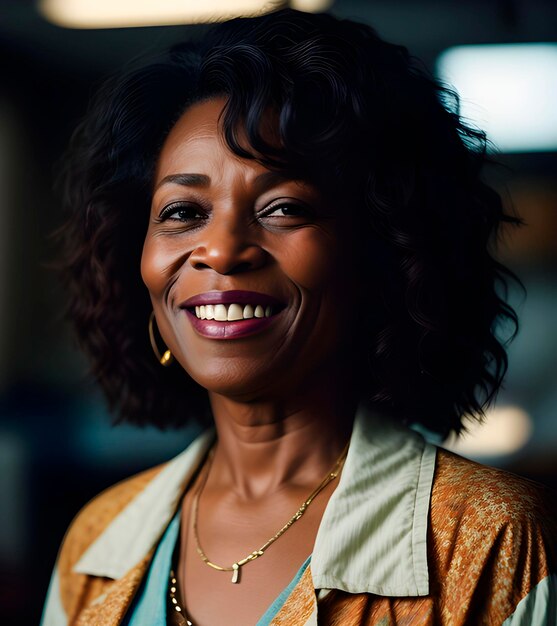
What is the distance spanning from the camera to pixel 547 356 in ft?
2.91

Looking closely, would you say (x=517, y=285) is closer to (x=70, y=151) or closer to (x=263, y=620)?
(x=263, y=620)

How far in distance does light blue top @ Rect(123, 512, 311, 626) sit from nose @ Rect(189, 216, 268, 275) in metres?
0.30

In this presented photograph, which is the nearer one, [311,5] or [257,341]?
[257,341]

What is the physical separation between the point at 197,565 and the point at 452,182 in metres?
0.49

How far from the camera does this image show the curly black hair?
0.77 m

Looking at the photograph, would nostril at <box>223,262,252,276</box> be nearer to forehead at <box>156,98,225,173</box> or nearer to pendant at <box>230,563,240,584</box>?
forehead at <box>156,98,225,173</box>

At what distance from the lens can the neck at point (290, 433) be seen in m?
0.83

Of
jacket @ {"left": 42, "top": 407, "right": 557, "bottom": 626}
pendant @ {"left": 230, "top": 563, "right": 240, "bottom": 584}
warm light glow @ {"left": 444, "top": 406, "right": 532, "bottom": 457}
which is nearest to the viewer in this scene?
jacket @ {"left": 42, "top": 407, "right": 557, "bottom": 626}

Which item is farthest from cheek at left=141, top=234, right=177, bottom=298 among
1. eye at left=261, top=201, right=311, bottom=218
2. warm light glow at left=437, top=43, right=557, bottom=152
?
warm light glow at left=437, top=43, right=557, bottom=152

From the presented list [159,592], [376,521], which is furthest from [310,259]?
[159,592]

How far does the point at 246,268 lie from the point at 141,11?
39 cm

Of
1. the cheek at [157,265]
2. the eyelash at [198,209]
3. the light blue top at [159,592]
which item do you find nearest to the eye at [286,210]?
the eyelash at [198,209]

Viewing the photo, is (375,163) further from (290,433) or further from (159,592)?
(159,592)

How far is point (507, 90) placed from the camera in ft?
2.83
